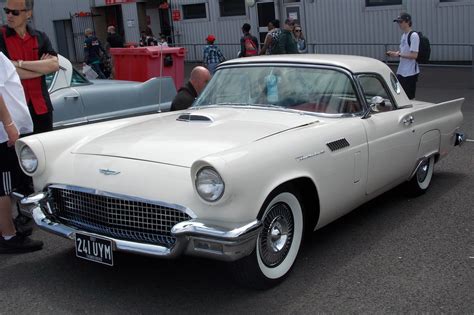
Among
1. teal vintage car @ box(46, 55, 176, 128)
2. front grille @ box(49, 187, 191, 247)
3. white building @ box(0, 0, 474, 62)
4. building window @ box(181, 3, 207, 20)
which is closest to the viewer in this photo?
front grille @ box(49, 187, 191, 247)

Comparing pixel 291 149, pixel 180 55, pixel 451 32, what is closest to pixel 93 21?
pixel 451 32

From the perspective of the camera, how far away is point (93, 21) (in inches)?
1037

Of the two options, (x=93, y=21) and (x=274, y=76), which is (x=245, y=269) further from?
(x=93, y=21)

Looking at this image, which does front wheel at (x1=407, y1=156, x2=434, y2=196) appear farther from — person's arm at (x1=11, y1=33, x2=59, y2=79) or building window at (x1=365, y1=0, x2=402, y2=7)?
building window at (x1=365, y1=0, x2=402, y2=7)

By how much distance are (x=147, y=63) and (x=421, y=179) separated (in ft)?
15.4

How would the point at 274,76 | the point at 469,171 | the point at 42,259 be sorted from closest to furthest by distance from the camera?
the point at 42,259 → the point at 274,76 → the point at 469,171

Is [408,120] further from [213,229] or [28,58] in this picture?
[28,58]

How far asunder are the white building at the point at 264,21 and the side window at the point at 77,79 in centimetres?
844

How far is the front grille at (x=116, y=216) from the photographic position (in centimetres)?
352

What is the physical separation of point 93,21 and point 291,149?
2427 cm

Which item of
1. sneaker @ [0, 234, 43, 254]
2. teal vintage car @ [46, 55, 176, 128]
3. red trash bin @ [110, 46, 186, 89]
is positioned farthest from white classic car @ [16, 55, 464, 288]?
red trash bin @ [110, 46, 186, 89]

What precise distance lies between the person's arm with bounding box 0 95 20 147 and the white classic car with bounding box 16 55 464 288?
14cm

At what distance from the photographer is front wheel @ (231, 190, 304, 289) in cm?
360

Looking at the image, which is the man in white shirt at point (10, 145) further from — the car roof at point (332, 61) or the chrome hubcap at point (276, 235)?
the chrome hubcap at point (276, 235)
